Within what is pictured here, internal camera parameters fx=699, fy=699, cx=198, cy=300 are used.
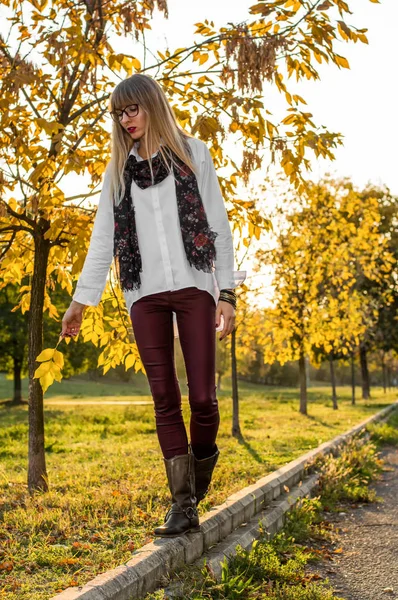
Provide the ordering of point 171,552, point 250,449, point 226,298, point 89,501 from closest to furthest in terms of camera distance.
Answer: point 171,552
point 226,298
point 89,501
point 250,449

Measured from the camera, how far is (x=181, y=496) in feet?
12.6

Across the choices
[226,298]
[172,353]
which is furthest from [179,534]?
[226,298]

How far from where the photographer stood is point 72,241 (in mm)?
5621

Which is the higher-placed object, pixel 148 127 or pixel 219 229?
pixel 148 127

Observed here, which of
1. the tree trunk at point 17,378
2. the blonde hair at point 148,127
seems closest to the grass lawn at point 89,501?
the blonde hair at point 148,127

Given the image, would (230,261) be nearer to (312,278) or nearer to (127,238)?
(127,238)

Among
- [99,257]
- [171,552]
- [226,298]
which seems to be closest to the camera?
[171,552]

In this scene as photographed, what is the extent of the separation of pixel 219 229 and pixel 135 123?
72 centimetres

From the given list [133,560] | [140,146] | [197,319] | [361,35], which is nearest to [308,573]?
[133,560]

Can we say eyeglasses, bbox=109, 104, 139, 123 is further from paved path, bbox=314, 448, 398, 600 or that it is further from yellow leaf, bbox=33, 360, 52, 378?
paved path, bbox=314, 448, 398, 600

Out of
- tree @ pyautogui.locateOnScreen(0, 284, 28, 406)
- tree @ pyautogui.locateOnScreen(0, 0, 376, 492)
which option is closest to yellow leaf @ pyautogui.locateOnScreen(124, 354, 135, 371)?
tree @ pyautogui.locateOnScreen(0, 0, 376, 492)

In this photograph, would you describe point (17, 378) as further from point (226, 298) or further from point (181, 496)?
point (226, 298)

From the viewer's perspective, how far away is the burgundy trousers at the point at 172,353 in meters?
3.67

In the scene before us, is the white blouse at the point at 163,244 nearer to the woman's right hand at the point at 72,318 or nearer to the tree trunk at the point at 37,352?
the woman's right hand at the point at 72,318
